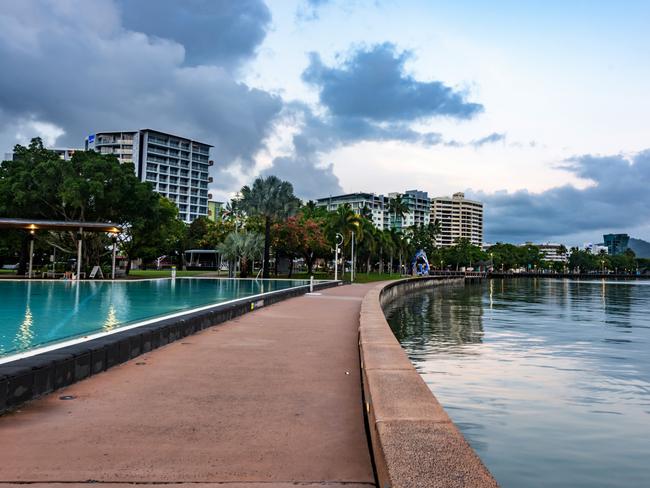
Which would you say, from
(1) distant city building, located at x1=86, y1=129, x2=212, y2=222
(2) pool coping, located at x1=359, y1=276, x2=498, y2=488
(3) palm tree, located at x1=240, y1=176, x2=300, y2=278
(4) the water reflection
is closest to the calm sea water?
(2) pool coping, located at x1=359, y1=276, x2=498, y2=488

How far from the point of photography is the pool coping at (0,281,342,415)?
19.0 ft

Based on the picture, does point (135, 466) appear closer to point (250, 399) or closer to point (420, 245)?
point (250, 399)

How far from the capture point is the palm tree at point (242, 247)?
2254 inches

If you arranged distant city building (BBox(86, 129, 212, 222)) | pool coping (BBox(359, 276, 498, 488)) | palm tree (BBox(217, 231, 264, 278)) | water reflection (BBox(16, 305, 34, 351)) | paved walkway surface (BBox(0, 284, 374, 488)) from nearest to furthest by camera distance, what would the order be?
pool coping (BBox(359, 276, 498, 488)), paved walkway surface (BBox(0, 284, 374, 488)), water reflection (BBox(16, 305, 34, 351)), palm tree (BBox(217, 231, 264, 278)), distant city building (BBox(86, 129, 212, 222))

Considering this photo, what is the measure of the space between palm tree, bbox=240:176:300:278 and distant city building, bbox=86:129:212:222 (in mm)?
97631

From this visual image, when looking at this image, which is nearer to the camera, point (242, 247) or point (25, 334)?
point (25, 334)

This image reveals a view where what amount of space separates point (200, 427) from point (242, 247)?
5272 centimetres

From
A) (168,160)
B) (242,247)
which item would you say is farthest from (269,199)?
(168,160)

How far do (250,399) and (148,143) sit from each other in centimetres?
15493

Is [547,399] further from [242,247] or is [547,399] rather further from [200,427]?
[242,247]

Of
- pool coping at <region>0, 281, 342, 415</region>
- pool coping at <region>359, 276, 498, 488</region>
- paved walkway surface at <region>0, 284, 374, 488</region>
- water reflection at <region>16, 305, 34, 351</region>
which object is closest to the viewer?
pool coping at <region>359, 276, 498, 488</region>

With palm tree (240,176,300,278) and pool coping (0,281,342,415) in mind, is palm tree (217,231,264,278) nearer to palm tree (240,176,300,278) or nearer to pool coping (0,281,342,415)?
palm tree (240,176,300,278)

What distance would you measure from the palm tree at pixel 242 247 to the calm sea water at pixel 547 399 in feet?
125

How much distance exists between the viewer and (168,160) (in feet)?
512
